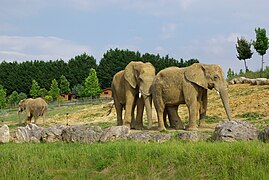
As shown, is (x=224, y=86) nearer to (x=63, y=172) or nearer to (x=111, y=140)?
(x=111, y=140)

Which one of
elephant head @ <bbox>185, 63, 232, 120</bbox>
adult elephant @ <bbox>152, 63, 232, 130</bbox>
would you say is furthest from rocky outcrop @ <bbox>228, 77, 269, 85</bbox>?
elephant head @ <bbox>185, 63, 232, 120</bbox>

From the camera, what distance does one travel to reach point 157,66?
7669cm

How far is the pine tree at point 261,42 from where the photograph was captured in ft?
122

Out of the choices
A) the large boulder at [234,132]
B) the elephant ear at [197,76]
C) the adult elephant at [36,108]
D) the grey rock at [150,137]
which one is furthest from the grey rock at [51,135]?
the adult elephant at [36,108]

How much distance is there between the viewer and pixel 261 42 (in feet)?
122

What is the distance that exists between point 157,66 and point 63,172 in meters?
67.9

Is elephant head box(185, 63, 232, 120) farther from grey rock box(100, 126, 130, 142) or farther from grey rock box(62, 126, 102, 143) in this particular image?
grey rock box(62, 126, 102, 143)

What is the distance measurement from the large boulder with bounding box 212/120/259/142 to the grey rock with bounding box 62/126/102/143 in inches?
142

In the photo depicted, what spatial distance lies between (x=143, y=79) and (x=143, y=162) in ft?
21.7

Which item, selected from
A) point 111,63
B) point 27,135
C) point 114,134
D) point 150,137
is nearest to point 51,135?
point 27,135

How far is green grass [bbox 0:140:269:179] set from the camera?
8.32 m

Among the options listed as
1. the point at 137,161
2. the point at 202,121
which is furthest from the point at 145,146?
the point at 202,121

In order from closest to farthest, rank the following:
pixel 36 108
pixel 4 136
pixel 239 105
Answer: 1. pixel 4 136
2. pixel 239 105
3. pixel 36 108

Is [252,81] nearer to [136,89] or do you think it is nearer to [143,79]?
[136,89]
